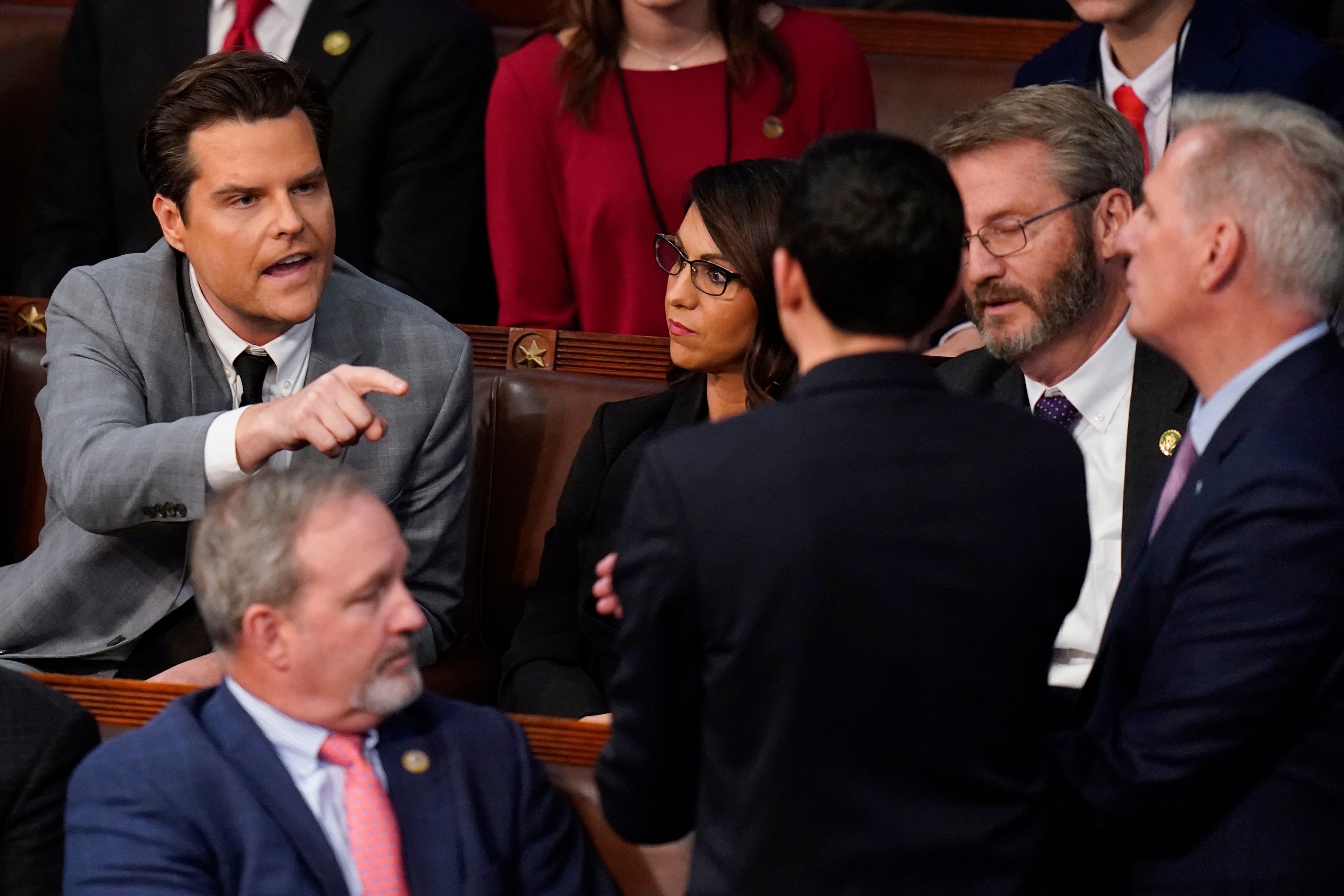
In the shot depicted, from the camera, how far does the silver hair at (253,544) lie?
1645mm

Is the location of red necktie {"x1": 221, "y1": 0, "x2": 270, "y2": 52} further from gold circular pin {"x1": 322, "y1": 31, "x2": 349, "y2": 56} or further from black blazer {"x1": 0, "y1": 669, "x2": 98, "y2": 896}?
black blazer {"x1": 0, "y1": 669, "x2": 98, "y2": 896}

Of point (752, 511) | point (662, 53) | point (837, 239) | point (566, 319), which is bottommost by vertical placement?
point (566, 319)

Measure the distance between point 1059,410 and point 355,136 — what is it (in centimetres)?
147

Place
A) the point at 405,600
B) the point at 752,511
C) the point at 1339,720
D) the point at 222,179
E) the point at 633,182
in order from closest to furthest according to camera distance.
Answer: the point at 752,511, the point at 1339,720, the point at 405,600, the point at 222,179, the point at 633,182

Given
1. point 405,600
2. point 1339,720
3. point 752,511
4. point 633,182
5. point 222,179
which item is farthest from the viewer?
point 633,182

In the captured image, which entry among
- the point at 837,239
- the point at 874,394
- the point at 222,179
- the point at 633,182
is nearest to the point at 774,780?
the point at 874,394

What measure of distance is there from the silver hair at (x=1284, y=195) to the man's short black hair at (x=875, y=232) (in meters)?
0.39

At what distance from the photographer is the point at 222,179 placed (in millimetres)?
2299

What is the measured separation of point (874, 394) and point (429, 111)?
1976 mm

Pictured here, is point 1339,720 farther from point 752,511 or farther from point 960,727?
point 752,511

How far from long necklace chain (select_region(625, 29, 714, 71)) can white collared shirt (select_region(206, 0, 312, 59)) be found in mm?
649

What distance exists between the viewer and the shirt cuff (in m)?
2.05

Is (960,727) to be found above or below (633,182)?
above

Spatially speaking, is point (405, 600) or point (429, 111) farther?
point (429, 111)
